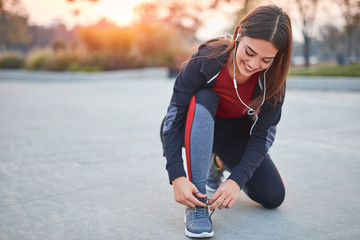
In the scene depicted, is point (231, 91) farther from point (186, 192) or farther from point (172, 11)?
point (172, 11)

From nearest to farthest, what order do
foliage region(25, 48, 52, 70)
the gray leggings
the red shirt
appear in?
the gray leggings → the red shirt → foliage region(25, 48, 52, 70)

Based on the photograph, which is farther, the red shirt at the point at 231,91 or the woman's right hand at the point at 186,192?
the red shirt at the point at 231,91

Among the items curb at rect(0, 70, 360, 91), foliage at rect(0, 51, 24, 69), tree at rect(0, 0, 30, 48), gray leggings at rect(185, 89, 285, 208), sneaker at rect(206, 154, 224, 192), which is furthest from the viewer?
tree at rect(0, 0, 30, 48)

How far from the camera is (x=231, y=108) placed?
199 centimetres

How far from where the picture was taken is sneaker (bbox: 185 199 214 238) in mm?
1649

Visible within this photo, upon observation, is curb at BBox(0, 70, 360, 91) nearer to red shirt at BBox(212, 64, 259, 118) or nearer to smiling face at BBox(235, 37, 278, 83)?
red shirt at BBox(212, 64, 259, 118)

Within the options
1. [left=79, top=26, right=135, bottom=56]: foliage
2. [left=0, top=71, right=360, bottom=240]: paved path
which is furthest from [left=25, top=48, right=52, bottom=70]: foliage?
[left=0, top=71, right=360, bottom=240]: paved path

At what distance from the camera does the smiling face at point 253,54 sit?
166 centimetres

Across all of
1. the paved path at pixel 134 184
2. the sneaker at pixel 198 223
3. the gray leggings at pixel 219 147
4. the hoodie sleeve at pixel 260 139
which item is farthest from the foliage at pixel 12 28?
the sneaker at pixel 198 223

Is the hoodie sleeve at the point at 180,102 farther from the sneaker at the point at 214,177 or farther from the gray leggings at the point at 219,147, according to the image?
the sneaker at the point at 214,177

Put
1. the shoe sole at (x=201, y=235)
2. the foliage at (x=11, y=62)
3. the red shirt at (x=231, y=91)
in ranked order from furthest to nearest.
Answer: the foliage at (x=11, y=62) → the red shirt at (x=231, y=91) → the shoe sole at (x=201, y=235)

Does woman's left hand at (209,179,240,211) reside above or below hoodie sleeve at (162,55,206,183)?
below

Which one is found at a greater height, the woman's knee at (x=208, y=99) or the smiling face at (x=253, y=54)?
the smiling face at (x=253, y=54)

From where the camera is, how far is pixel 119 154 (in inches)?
125
